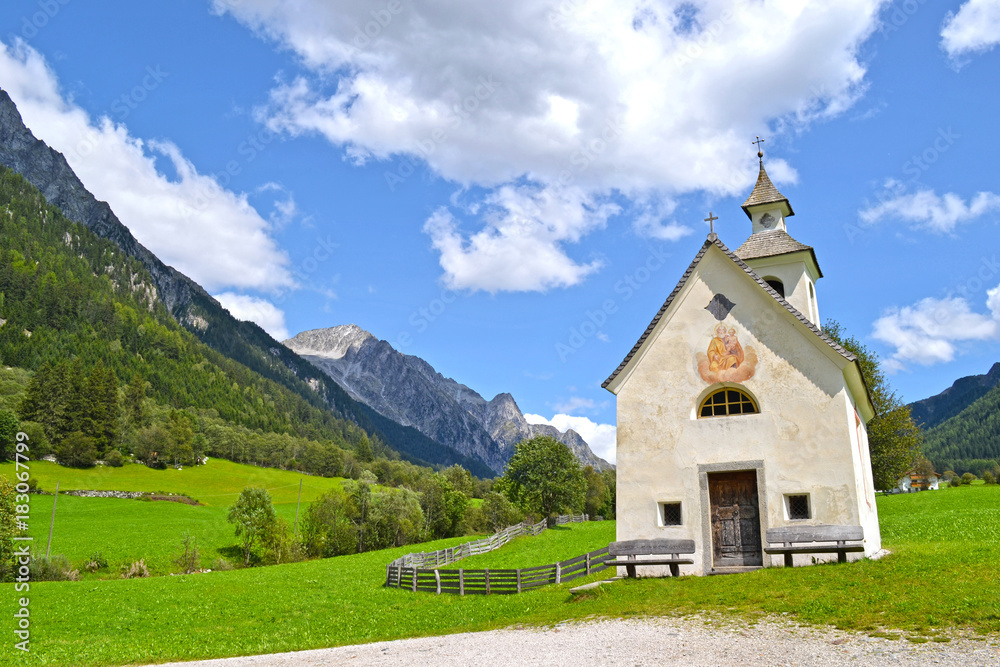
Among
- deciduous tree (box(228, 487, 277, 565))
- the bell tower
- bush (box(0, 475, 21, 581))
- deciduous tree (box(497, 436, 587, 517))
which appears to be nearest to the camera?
the bell tower

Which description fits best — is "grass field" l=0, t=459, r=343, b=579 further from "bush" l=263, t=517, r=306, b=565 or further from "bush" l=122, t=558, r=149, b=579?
"bush" l=263, t=517, r=306, b=565

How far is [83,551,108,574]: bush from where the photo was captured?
48.2m

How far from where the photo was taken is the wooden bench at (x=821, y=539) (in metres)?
17.7

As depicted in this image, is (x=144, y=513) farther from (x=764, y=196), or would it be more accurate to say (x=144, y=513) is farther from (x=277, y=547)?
(x=764, y=196)

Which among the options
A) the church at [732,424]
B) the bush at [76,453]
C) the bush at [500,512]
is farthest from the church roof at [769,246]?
the bush at [76,453]

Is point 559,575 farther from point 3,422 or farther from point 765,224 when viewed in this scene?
point 3,422

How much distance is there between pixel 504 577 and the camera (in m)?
24.1

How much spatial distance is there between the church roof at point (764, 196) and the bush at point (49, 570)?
4524 cm

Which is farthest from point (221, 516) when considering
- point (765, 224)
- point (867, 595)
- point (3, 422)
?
point (867, 595)

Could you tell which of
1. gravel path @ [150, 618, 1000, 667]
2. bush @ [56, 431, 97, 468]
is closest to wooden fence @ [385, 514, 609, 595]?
gravel path @ [150, 618, 1000, 667]

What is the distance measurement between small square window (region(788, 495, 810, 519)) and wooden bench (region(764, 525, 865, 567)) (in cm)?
123

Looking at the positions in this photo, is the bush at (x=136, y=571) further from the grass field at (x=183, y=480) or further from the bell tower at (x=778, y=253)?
the bell tower at (x=778, y=253)

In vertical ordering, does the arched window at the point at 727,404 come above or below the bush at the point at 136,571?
above

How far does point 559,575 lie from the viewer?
24062 mm
